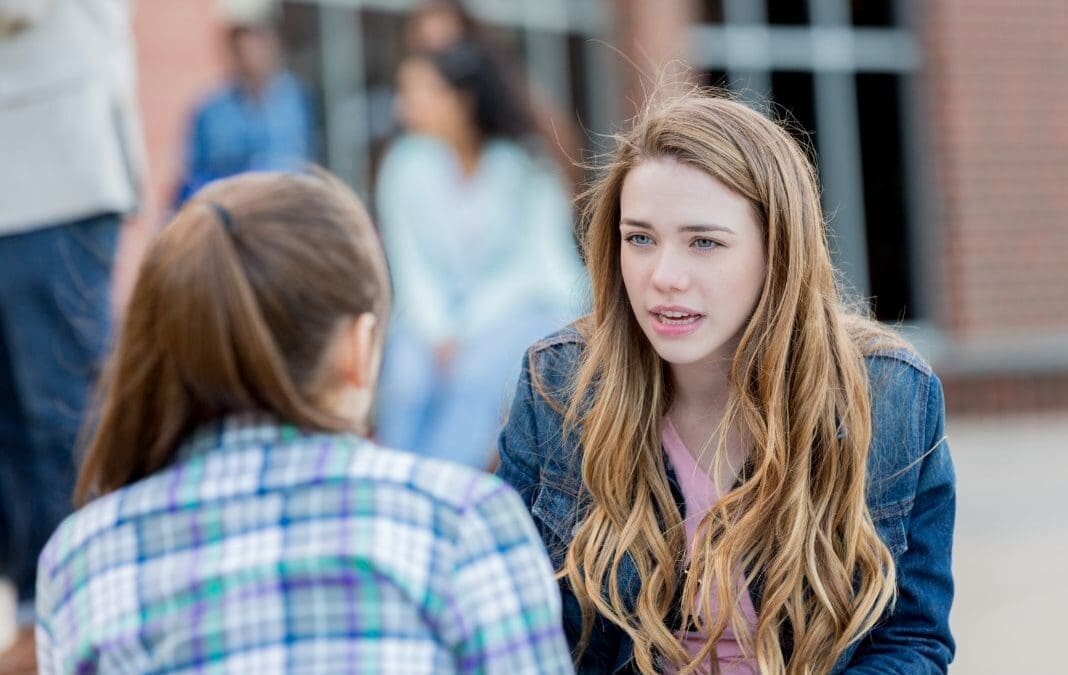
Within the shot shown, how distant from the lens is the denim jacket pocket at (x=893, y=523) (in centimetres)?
213

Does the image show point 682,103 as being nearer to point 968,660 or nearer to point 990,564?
point 968,660

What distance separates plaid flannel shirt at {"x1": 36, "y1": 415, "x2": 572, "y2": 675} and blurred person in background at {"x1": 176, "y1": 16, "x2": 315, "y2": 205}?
12.7ft

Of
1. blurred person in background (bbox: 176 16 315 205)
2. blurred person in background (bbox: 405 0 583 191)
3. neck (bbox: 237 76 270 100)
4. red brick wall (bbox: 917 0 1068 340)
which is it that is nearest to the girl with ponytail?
blurred person in background (bbox: 405 0 583 191)

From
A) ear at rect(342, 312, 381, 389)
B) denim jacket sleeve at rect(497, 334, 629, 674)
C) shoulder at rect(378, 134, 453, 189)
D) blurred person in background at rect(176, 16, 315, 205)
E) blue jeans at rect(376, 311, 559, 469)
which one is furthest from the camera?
blurred person in background at rect(176, 16, 315, 205)

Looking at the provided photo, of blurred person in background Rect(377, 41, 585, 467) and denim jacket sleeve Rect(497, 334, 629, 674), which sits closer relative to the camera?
denim jacket sleeve Rect(497, 334, 629, 674)

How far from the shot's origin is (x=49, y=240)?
10.4 feet

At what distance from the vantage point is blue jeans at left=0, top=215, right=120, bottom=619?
3.14 m

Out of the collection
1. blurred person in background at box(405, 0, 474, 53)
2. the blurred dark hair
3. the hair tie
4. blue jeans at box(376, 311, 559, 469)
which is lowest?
blue jeans at box(376, 311, 559, 469)

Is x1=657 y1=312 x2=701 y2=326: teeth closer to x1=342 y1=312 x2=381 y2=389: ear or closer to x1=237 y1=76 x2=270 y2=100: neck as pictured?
x1=342 y1=312 x2=381 y2=389: ear

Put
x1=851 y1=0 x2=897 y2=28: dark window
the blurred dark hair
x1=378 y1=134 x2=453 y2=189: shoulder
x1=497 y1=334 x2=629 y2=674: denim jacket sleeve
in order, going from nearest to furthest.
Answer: x1=497 y1=334 x2=629 y2=674: denim jacket sleeve, the blurred dark hair, x1=378 y1=134 x2=453 y2=189: shoulder, x1=851 y1=0 x2=897 y2=28: dark window

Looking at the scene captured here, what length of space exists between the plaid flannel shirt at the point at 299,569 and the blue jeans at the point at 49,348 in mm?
1600

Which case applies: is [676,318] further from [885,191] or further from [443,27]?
[885,191]

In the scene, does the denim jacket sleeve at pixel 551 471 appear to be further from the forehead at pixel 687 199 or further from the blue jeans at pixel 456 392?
the blue jeans at pixel 456 392

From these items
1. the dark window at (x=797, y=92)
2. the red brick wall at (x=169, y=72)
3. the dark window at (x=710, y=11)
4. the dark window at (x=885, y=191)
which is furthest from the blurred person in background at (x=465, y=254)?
the dark window at (x=885, y=191)
